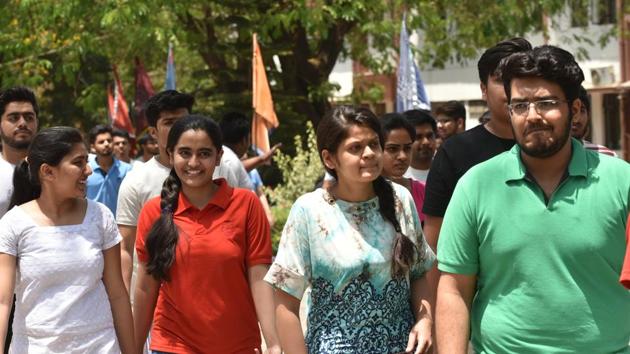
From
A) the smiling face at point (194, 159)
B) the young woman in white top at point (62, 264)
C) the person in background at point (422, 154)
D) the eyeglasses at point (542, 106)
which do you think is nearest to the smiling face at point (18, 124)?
the young woman in white top at point (62, 264)

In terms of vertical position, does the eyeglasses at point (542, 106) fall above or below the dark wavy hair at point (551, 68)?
below

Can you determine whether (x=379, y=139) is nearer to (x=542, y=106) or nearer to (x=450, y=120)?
(x=542, y=106)

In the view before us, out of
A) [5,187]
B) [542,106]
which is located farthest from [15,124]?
[542,106]

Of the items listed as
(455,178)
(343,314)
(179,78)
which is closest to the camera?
(343,314)

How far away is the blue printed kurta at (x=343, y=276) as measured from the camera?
4965 millimetres

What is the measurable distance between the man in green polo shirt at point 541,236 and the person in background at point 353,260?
0.62 meters

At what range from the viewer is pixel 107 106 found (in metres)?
25.2

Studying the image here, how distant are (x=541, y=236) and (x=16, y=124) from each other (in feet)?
13.4

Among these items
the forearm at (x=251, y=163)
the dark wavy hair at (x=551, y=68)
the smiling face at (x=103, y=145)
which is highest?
the dark wavy hair at (x=551, y=68)

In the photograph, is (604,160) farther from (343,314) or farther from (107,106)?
(107,106)

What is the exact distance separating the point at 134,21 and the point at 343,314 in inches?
600

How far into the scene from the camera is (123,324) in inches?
238

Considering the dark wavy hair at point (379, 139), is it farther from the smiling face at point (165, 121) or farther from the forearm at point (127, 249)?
the smiling face at point (165, 121)

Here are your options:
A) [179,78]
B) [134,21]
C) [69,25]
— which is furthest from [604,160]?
[179,78]
